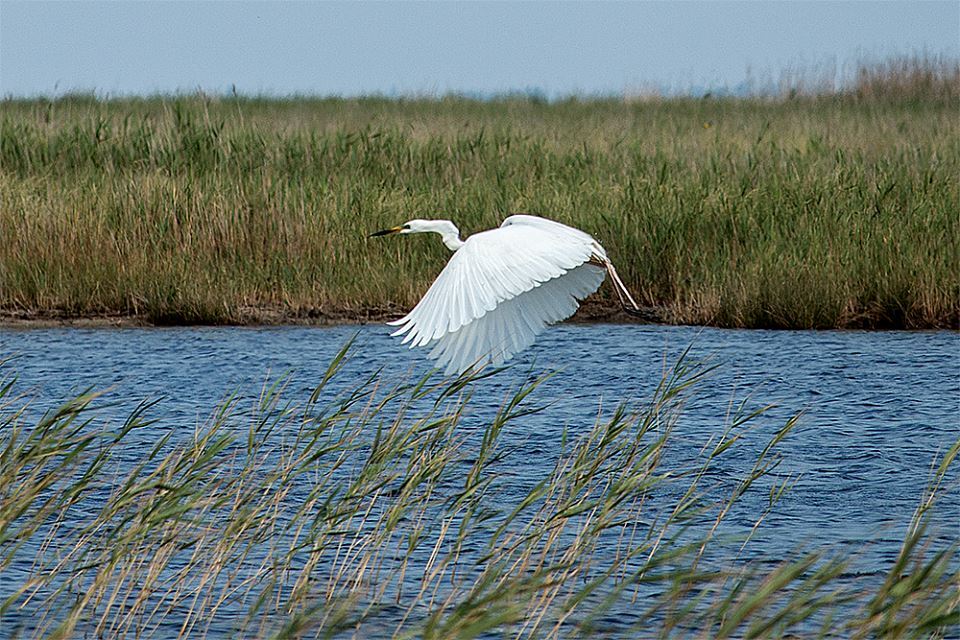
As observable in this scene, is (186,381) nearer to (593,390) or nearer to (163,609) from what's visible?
(593,390)

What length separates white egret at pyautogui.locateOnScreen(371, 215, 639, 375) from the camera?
4.66 meters

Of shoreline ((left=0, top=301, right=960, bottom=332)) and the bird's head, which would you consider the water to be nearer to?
shoreline ((left=0, top=301, right=960, bottom=332))

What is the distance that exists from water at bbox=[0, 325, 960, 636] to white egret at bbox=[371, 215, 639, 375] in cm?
27

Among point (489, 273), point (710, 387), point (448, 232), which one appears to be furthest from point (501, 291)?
point (710, 387)

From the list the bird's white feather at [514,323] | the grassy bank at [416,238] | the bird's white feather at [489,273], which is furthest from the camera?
the grassy bank at [416,238]

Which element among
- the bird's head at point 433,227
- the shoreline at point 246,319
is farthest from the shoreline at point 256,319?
the bird's head at point 433,227

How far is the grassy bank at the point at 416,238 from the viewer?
918cm

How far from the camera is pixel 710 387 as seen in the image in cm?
748

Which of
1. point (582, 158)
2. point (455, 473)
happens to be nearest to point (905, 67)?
point (582, 158)

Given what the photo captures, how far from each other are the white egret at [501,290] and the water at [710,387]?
272 millimetres

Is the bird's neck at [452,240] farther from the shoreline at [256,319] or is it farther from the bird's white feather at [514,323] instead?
the shoreline at [256,319]

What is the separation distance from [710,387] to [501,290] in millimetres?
3010

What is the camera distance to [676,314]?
946cm

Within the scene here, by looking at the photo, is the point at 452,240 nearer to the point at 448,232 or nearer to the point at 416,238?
the point at 448,232
